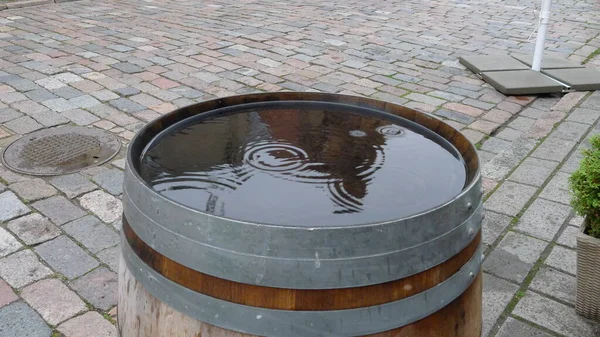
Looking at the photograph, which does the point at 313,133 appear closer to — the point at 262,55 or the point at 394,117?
the point at 394,117

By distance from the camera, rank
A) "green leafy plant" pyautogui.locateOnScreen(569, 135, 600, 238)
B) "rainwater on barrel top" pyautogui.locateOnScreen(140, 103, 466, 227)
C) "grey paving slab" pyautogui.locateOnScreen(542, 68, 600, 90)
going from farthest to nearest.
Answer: "grey paving slab" pyautogui.locateOnScreen(542, 68, 600, 90), "green leafy plant" pyautogui.locateOnScreen(569, 135, 600, 238), "rainwater on barrel top" pyautogui.locateOnScreen(140, 103, 466, 227)

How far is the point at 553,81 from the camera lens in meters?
5.63

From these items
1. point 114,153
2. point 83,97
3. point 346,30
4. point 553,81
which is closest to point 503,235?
point 114,153

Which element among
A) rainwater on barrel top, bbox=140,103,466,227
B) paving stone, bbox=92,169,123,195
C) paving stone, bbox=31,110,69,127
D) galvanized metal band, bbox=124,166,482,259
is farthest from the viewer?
paving stone, bbox=31,110,69,127

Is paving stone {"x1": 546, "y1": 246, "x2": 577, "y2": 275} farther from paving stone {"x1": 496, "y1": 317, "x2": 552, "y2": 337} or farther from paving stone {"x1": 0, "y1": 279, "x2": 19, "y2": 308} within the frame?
paving stone {"x1": 0, "y1": 279, "x2": 19, "y2": 308}

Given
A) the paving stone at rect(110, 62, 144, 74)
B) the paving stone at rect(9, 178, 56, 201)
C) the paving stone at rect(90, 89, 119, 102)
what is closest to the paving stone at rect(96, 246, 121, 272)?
the paving stone at rect(9, 178, 56, 201)

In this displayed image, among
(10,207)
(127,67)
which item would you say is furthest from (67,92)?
(10,207)

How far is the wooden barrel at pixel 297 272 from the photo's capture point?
1.14 meters

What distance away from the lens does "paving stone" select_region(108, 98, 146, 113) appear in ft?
15.7

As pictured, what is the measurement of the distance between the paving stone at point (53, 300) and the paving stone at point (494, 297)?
1870 mm

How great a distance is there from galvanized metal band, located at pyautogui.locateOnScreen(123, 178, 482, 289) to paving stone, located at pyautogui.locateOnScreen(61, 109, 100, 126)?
3.62 meters

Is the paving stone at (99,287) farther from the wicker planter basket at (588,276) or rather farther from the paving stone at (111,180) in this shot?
the wicker planter basket at (588,276)

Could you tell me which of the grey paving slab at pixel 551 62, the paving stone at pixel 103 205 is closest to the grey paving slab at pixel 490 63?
the grey paving slab at pixel 551 62

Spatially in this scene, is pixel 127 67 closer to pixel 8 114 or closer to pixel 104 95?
pixel 104 95
